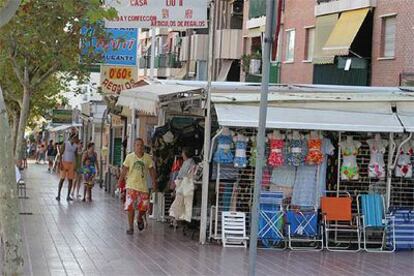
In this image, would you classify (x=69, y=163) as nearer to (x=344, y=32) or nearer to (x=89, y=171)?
(x=89, y=171)

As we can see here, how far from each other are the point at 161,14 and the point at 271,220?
14.6 feet

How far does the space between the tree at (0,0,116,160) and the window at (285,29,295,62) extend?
12574mm

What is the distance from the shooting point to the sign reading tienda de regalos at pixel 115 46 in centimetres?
2109

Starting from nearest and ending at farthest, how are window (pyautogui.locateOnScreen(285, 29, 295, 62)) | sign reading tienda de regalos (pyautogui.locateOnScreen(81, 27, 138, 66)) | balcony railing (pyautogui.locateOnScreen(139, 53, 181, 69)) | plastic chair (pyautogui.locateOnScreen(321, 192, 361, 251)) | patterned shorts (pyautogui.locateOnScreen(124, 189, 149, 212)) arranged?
plastic chair (pyautogui.locateOnScreen(321, 192, 361, 251)), patterned shorts (pyautogui.locateOnScreen(124, 189, 149, 212)), sign reading tienda de regalos (pyautogui.locateOnScreen(81, 27, 138, 66)), window (pyautogui.locateOnScreen(285, 29, 295, 62)), balcony railing (pyautogui.locateOnScreen(139, 53, 181, 69))

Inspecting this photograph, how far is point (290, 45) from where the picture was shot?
34.3 meters

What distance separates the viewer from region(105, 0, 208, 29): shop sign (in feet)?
51.5

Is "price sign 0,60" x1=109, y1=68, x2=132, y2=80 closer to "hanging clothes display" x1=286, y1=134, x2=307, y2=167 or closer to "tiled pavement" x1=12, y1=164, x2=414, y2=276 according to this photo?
"tiled pavement" x1=12, y1=164, x2=414, y2=276

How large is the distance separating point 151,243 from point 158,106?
111 inches

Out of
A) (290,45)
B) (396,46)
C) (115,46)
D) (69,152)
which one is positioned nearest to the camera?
(115,46)

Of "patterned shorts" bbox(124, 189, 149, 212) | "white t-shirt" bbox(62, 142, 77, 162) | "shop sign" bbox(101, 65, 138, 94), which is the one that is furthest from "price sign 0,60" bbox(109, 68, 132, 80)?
"patterned shorts" bbox(124, 189, 149, 212)

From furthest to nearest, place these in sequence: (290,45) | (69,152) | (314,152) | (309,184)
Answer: (290,45)
(69,152)
(309,184)
(314,152)

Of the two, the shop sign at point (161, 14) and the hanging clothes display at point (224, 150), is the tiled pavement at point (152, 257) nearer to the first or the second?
the hanging clothes display at point (224, 150)

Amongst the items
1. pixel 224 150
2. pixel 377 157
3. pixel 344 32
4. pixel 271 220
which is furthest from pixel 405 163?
pixel 344 32

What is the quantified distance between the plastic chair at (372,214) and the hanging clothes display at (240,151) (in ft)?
7.27
